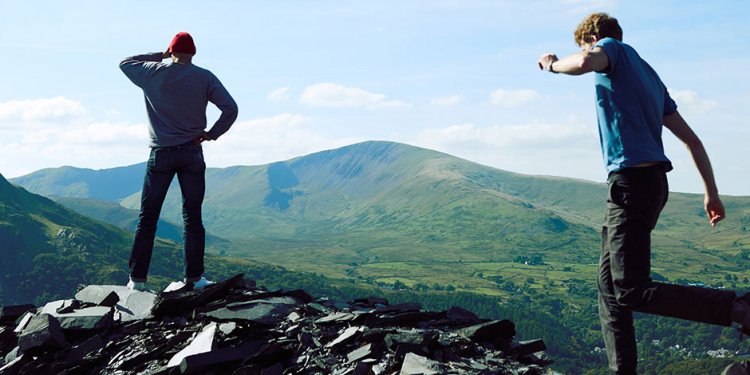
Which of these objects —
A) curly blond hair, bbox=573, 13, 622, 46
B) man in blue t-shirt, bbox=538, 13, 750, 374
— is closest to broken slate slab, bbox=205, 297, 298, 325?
man in blue t-shirt, bbox=538, 13, 750, 374

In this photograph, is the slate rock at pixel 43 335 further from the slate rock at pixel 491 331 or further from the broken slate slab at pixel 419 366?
the slate rock at pixel 491 331

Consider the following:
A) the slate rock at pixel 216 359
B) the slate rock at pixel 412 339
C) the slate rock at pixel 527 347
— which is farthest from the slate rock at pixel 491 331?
the slate rock at pixel 216 359

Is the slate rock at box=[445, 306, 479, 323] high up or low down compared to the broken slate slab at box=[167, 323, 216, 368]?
up

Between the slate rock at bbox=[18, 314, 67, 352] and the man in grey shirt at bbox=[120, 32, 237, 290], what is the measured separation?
2.11 m

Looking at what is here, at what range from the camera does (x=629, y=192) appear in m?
6.74

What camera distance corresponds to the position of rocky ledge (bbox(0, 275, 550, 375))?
853cm

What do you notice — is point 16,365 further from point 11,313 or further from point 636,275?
point 636,275

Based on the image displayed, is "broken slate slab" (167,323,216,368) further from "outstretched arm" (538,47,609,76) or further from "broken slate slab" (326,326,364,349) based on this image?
"outstretched arm" (538,47,609,76)

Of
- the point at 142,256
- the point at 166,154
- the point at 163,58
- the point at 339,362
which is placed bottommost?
the point at 339,362

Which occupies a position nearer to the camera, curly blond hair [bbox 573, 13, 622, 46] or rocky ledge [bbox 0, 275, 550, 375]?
curly blond hair [bbox 573, 13, 622, 46]

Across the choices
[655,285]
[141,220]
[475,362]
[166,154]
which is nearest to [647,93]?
[655,285]

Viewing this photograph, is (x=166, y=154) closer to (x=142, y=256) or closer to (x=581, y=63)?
(x=142, y=256)

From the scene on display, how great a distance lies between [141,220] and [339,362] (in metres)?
5.39

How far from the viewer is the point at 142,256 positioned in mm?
12188
